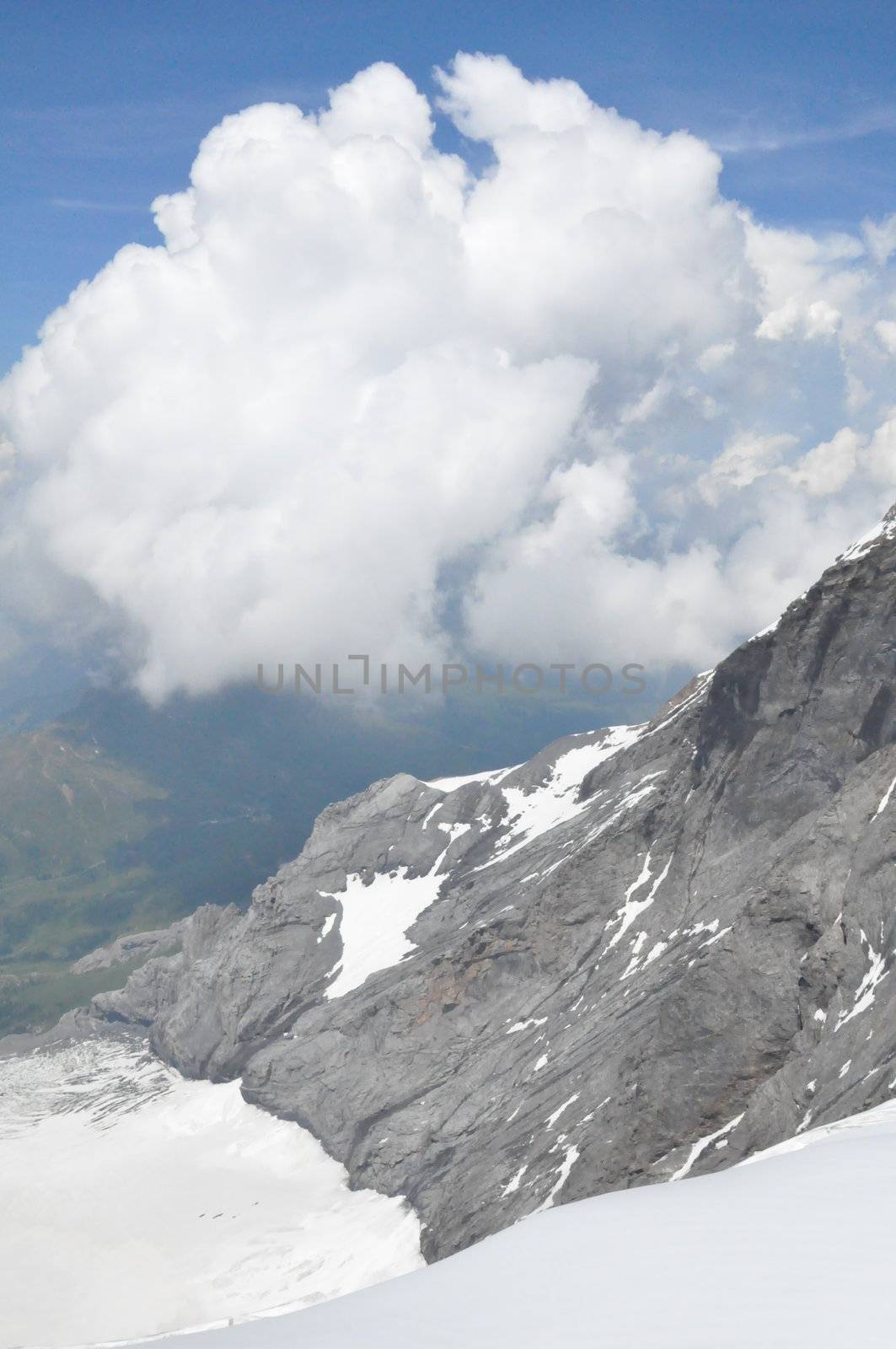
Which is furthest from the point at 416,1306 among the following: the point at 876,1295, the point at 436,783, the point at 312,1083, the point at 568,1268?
the point at 436,783

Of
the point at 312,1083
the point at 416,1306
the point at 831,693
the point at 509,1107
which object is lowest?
the point at 312,1083

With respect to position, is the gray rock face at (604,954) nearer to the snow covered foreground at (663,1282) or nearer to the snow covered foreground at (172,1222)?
the snow covered foreground at (172,1222)

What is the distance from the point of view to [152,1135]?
127500 mm

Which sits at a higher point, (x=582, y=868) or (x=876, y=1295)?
(x=876, y=1295)

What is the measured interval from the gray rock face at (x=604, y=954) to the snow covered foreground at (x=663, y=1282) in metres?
23.5

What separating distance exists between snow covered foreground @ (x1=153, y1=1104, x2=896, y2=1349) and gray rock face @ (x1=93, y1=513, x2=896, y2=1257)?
23.5 meters

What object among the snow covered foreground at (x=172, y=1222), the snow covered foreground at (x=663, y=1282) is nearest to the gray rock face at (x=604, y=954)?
the snow covered foreground at (x=172, y=1222)

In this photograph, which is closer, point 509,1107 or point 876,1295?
point 876,1295

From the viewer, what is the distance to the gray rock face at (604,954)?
5975cm

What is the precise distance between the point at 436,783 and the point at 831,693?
3892 inches

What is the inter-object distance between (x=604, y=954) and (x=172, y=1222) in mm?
51055

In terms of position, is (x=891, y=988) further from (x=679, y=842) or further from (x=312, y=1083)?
(x=312, y=1083)

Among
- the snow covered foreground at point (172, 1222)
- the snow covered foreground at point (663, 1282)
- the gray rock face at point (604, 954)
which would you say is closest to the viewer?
the snow covered foreground at point (663, 1282)

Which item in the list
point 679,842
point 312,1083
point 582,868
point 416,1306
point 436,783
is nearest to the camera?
point 416,1306
